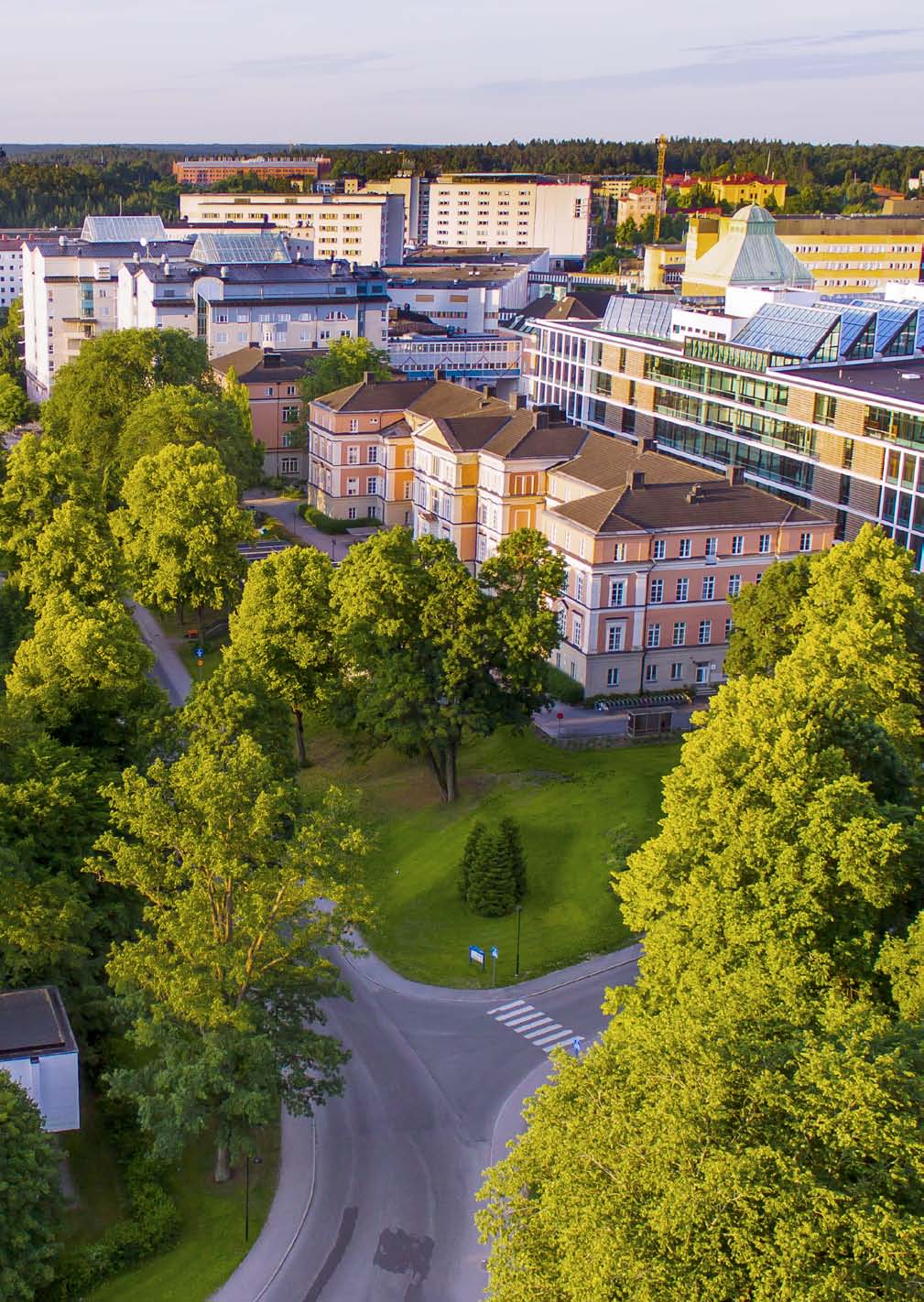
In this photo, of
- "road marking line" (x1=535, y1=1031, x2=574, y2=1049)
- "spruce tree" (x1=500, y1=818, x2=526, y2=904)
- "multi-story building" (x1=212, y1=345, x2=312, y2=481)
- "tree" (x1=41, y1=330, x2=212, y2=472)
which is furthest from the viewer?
"multi-story building" (x1=212, y1=345, x2=312, y2=481)

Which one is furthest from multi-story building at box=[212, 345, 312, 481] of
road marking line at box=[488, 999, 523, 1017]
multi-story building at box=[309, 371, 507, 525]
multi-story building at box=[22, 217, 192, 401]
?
road marking line at box=[488, 999, 523, 1017]

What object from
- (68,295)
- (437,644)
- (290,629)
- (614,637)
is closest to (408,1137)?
(437,644)

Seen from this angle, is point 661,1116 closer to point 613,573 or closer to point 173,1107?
point 173,1107

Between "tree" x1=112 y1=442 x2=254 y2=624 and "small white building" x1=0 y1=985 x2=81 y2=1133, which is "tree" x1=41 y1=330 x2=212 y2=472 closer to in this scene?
"tree" x1=112 y1=442 x2=254 y2=624

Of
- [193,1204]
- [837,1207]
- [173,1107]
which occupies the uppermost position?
[837,1207]

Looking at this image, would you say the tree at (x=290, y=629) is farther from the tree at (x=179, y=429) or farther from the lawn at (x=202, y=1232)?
the tree at (x=179, y=429)

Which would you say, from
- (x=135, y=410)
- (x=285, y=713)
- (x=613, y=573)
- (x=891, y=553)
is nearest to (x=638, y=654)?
(x=613, y=573)
